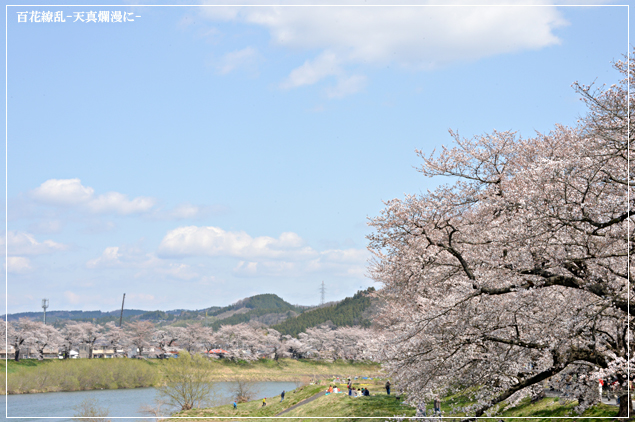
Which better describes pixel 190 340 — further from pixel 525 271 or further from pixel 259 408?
pixel 525 271

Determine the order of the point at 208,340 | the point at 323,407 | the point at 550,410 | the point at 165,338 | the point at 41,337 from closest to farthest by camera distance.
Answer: the point at 550,410 < the point at 323,407 < the point at 41,337 < the point at 208,340 < the point at 165,338

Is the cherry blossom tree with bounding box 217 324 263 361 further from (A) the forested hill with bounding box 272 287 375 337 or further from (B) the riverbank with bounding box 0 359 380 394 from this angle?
(A) the forested hill with bounding box 272 287 375 337

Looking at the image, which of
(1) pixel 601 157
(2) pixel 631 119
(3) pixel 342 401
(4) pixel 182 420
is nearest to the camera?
(2) pixel 631 119

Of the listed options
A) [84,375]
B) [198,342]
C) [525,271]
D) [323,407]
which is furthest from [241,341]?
[525,271]

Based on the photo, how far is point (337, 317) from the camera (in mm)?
135500

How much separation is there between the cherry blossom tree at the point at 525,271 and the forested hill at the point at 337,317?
112336mm

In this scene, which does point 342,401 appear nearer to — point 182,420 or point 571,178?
point 182,420

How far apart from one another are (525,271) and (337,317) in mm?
129163

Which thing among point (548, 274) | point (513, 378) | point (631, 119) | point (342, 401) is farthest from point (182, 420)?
point (631, 119)

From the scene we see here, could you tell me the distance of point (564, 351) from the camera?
9.59 m

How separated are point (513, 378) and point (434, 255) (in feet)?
11.4

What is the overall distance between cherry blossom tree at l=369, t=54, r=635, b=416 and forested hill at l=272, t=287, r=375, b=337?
11234 centimetres

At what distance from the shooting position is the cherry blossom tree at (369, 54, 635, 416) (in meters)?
8.67

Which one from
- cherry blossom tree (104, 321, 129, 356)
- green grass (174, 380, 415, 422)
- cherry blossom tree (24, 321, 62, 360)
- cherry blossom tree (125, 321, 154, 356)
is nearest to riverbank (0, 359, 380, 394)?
green grass (174, 380, 415, 422)
